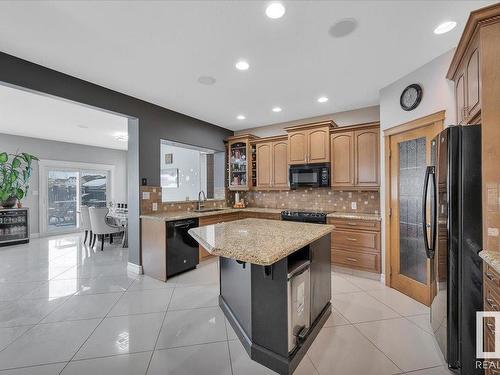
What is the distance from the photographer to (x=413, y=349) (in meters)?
1.89

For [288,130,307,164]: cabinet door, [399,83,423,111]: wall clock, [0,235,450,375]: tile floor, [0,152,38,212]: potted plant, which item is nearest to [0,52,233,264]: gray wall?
[0,235,450,375]: tile floor

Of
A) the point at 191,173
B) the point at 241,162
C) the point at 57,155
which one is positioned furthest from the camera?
the point at 57,155

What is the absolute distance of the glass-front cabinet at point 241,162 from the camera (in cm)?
502

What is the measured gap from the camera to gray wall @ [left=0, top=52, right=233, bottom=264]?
8.08ft

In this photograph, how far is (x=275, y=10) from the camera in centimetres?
179

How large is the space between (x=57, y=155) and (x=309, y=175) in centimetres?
717

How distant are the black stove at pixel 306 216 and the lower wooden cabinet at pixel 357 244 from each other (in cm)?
14

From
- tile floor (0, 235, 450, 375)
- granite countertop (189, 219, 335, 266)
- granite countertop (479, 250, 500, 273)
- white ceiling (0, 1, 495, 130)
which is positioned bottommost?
tile floor (0, 235, 450, 375)

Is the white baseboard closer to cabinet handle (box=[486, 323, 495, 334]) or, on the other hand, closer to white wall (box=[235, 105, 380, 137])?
white wall (box=[235, 105, 380, 137])

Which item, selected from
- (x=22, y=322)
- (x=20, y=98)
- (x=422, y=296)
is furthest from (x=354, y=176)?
(x=20, y=98)

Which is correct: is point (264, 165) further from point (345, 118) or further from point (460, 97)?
point (460, 97)

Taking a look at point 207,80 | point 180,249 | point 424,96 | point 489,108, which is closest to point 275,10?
point 207,80

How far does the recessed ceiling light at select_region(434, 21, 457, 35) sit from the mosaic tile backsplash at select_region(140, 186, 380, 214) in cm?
235

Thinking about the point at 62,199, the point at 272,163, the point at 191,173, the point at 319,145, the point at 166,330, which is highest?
the point at 319,145
